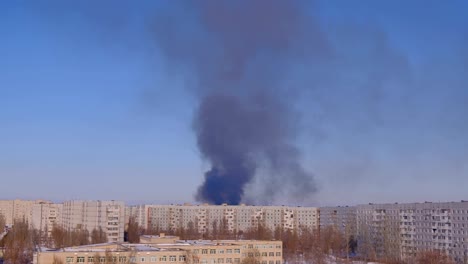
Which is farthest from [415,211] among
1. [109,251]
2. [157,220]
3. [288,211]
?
[157,220]

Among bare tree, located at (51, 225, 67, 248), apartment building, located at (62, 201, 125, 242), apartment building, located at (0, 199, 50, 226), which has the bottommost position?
bare tree, located at (51, 225, 67, 248)

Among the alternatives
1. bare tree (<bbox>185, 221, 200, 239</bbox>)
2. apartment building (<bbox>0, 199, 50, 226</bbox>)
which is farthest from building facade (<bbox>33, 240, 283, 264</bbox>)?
apartment building (<bbox>0, 199, 50, 226</bbox>)

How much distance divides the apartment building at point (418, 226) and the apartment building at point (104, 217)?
52.6 feet

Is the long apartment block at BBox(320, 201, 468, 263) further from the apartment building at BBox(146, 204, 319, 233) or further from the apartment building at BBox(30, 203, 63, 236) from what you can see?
the apartment building at BBox(30, 203, 63, 236)

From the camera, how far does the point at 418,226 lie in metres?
32.3

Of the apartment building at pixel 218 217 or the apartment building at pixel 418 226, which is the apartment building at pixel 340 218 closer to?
the apartment building at pixel 418 226

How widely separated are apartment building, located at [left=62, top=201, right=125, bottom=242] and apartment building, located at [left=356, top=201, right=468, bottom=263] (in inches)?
631

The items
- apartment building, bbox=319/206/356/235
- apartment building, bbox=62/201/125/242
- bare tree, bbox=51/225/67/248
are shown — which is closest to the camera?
bare tree, bbox=51/225/67/248

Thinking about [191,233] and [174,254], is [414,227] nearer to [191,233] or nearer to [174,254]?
[174,254]

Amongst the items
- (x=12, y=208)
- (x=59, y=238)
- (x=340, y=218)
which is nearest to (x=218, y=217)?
(x=340, y=218)

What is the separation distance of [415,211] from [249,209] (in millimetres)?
21644

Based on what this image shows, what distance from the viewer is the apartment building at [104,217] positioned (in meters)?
37.6

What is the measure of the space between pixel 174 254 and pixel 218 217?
29813 millimetres

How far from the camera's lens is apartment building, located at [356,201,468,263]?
28.8m
